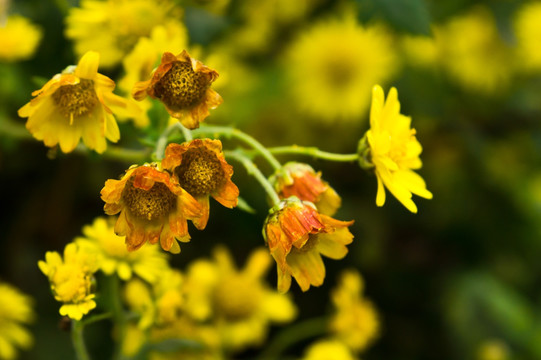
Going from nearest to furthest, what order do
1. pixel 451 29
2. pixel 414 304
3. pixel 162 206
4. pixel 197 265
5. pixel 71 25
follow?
pixel 162 206, pixel 71 25, pixel 197 265, pixel 414 304, pixel 451 29

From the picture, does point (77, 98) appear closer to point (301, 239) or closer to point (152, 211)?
point (152, 211)

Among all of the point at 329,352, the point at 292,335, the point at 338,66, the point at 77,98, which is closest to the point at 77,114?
the point at 77,98

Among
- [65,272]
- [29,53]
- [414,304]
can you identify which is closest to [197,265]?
[65,272]

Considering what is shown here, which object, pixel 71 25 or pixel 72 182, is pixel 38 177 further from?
pixel 71 25

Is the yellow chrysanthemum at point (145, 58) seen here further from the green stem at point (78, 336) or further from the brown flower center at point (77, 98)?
the green stem at point (78, 336)

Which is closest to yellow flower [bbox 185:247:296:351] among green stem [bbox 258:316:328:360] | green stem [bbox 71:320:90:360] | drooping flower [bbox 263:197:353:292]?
green stem [bbox 258:316:328:360]

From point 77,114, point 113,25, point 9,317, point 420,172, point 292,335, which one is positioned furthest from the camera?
point 420,172
